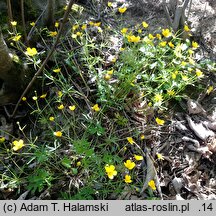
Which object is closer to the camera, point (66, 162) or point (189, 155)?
point (66, 162)

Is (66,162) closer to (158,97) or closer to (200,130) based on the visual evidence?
(158,97)

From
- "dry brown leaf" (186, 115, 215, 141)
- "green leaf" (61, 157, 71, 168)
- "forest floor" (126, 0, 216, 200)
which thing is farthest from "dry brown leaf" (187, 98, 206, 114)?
"green leaf" (61, 157, 71, 168)

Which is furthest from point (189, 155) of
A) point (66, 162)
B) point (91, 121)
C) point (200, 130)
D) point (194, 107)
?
point (66, 162)

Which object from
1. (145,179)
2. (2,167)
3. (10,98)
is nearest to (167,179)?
(145,179)

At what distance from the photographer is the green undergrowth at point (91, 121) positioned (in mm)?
1857

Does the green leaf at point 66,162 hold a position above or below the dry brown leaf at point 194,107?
below

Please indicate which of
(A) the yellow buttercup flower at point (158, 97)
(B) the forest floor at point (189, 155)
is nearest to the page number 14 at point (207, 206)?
(B) the forest floor at point (189, 155)

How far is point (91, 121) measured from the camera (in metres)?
2.10

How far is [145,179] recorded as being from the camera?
197cm

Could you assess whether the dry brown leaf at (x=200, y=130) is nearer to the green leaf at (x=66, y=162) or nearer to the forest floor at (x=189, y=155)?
the forest floor at (x=189, y=155)

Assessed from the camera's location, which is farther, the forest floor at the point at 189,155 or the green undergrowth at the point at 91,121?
the forest floor at the point at 189,155

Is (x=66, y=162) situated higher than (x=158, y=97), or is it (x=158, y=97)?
(x=158, y=97)

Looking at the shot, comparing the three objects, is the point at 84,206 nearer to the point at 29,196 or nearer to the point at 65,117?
the point at 29,196

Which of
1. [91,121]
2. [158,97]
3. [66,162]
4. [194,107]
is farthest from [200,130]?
[66,162]
